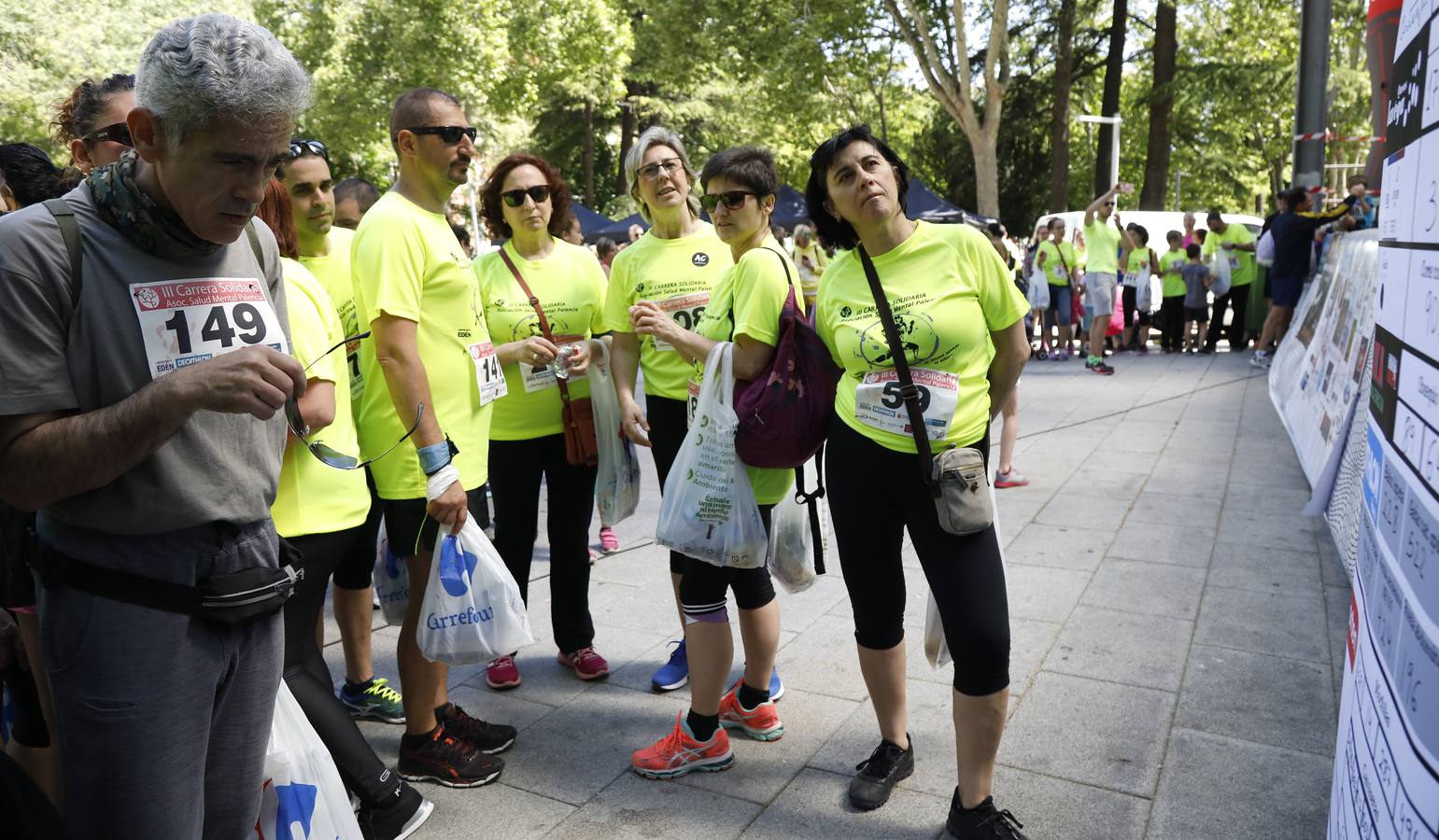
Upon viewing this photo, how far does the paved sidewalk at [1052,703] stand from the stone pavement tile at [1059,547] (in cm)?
2

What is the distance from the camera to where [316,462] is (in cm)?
265

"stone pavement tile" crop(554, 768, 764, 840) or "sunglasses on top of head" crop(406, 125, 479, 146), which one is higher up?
"sunglasses on top of head" crop(406, 125, 479, 146)

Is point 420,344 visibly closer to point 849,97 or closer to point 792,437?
point 792,437

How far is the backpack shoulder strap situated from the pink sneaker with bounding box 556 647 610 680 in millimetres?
2710

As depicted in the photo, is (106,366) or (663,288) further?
(663,288)

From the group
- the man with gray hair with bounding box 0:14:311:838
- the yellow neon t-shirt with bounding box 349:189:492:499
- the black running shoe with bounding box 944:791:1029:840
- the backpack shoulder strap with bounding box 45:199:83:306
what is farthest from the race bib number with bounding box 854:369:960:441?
the backpack shoulder strap with bounding box 45:199:83:306

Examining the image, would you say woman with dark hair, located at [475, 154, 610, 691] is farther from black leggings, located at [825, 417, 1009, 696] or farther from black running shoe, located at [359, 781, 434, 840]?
black leggings, located at [825, 417, 1009, 696]

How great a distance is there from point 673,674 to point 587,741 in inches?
20.1

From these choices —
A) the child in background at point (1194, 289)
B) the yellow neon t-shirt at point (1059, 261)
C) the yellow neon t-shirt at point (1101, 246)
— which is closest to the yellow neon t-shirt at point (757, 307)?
the yellow neon t-shirt at point (1101, 246)

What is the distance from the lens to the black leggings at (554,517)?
393cm

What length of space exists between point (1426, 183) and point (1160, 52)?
23653 mm

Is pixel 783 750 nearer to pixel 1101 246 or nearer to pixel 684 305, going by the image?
pixel 684 305

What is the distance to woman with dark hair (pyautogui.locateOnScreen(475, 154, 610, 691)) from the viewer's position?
3.89 metres

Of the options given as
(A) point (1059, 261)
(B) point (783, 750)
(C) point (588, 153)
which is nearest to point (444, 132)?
(B) point (783, 750)
